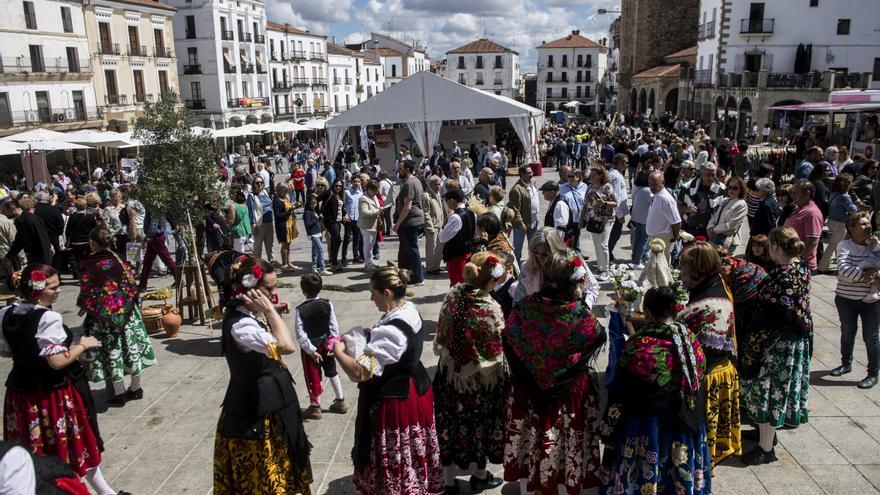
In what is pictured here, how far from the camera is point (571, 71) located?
257ft

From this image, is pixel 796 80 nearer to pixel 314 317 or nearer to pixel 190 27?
pixel 314 317

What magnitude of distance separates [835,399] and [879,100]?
14.5 meters

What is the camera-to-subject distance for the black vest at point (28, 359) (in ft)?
11.9

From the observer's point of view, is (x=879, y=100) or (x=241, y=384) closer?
(x=241, y=384)

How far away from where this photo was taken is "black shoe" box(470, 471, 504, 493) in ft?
12.8

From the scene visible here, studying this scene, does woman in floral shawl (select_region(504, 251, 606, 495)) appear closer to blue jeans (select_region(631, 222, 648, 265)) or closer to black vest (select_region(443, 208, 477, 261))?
black vest (select_region(443, 208, 477, 261))

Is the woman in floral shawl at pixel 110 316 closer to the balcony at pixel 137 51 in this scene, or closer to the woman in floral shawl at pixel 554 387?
the woman in floral shawl at pixel 554 387

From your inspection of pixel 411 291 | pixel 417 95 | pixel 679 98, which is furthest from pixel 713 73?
pixel 411 291

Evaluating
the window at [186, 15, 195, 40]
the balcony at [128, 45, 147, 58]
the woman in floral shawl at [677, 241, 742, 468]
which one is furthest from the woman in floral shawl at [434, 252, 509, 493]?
the window at [186, 15, 195, 40]

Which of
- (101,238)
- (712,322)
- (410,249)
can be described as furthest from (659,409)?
(410,249)

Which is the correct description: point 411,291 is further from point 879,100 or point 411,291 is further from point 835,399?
point 879,100

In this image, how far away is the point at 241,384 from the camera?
3230mm

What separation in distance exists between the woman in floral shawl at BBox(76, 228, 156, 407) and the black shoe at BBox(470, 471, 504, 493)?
10.9ft

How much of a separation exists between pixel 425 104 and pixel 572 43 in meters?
67.2
